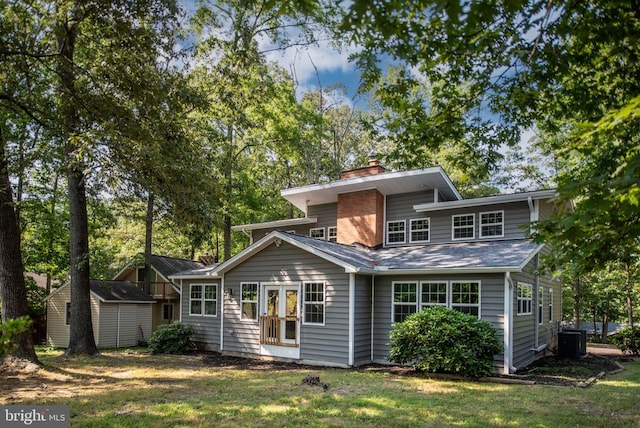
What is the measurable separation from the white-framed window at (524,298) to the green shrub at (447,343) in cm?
223

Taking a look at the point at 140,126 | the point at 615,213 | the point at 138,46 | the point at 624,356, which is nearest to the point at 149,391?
the point at 140,126

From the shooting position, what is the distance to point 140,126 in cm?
948

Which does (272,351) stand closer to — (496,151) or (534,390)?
(534,390)

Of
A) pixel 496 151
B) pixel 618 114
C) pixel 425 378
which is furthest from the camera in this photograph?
pixel 425 378

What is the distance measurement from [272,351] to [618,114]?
40.0 ft

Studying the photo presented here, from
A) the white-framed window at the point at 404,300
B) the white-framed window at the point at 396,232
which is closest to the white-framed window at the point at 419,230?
the white-framed window at the point at 396,232

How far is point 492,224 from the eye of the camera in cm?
1456

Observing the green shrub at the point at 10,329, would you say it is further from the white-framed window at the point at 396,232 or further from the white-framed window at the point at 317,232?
the white-framed window at the point at 317,232

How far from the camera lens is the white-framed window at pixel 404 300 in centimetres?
1291

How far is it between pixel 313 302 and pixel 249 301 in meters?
2.46

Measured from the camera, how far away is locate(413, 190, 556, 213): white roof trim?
13.5 metres

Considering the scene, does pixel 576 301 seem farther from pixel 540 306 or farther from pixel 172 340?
pixel 172 340

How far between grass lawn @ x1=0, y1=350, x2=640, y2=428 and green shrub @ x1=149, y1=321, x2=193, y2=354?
373 cm

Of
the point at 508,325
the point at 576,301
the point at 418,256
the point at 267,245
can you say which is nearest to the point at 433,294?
the point at 418,256
